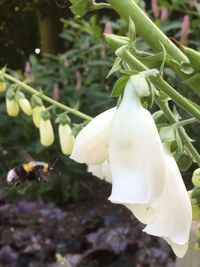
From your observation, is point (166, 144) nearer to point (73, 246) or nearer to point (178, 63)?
point (178, 63)

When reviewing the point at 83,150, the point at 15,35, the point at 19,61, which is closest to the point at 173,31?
the point at 19,61

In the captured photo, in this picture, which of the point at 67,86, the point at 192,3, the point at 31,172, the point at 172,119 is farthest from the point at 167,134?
the point at 67,86

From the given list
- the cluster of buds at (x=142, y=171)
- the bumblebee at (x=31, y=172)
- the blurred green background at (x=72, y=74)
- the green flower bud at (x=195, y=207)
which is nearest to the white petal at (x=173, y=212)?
the cluster of buds at (x=142, y=171)

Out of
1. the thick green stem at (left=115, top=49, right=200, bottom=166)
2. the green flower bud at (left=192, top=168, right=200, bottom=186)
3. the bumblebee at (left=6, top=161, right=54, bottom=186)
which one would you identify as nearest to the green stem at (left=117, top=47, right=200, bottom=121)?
the thick green stem at (left=115, top=49, right=200, bottom=166)

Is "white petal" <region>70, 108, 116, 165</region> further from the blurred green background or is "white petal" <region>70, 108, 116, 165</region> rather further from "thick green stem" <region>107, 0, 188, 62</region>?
the blurred green background

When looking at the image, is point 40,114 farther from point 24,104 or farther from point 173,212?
point 173,212
